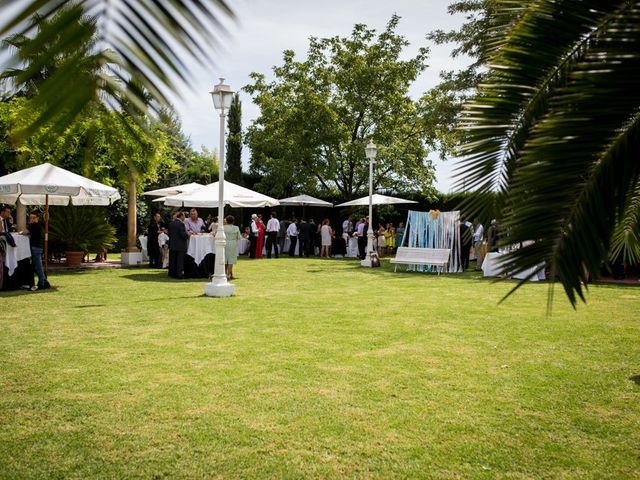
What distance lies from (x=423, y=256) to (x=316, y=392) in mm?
13387

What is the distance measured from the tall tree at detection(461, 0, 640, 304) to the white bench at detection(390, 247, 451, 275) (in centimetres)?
1578

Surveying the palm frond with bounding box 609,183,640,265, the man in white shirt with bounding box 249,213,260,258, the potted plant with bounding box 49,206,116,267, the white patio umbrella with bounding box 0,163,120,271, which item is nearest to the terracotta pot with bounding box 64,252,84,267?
the potted plant with bounding box 49,206,116,267

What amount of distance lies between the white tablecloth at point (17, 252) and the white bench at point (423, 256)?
10102 millimetres

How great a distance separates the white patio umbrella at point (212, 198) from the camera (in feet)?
57.3

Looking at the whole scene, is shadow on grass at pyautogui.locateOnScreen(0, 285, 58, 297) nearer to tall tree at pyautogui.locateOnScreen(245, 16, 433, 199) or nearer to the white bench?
the white bench

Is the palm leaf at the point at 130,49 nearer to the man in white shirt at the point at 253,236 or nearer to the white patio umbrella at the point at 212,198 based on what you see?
the white patio umbrella at the point at 212,198

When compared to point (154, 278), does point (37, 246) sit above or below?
above

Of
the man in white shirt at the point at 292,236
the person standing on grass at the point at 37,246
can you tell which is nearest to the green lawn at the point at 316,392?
the person standing on grass at the point at 37,246

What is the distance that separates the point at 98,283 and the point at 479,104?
12.9 m

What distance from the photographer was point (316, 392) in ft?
16.0

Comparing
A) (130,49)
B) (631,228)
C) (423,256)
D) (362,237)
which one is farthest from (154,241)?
(130,49)

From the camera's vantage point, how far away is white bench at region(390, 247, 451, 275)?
17.3 metres

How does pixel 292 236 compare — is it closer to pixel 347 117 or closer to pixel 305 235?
pixel 305 235

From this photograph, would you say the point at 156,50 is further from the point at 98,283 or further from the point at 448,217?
the point at 448,217
